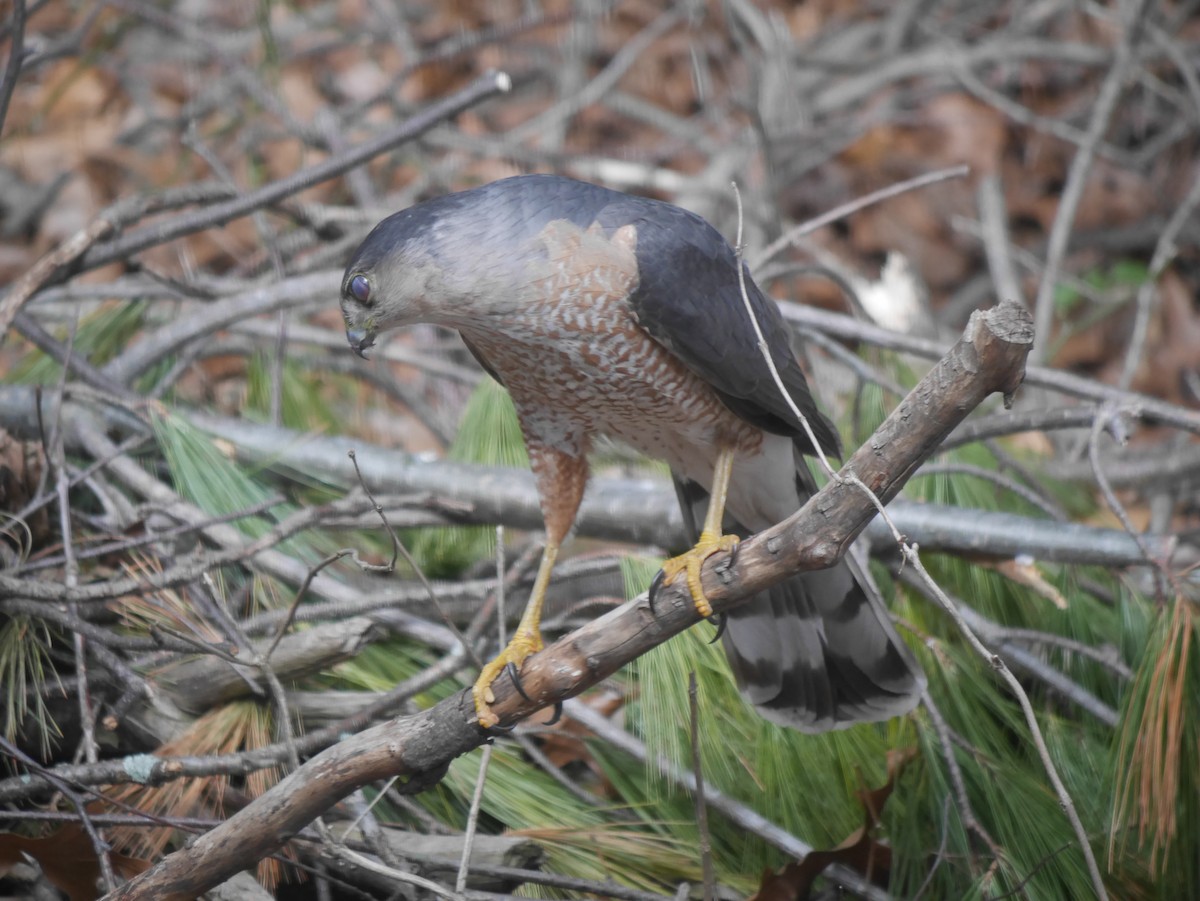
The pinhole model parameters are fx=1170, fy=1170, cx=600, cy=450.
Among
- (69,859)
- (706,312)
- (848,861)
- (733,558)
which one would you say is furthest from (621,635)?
(69,859)

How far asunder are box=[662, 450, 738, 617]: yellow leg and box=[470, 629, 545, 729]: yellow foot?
371mm

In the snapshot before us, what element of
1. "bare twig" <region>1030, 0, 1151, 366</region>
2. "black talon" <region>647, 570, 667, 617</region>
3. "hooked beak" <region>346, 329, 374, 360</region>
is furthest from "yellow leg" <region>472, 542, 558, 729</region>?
"bare twig" <region>1030, 0, 1151, 366</region>

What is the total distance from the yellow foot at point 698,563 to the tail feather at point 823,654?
288 mm

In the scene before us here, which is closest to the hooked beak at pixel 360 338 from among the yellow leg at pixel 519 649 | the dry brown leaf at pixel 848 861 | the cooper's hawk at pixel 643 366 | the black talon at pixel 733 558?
the cooper's hawk at pixel 643 366

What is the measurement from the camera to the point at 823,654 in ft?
9.50

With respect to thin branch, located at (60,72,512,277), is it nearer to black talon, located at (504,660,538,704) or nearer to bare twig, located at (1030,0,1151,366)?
black talon, located at (504,660,538,704)

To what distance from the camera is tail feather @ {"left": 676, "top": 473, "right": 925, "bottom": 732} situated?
281 centimetres

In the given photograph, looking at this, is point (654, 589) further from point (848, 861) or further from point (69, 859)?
point (69, 859)

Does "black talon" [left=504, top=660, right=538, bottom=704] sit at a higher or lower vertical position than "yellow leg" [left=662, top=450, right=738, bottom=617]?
lower

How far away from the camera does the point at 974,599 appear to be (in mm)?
3396

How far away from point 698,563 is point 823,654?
1.97ft

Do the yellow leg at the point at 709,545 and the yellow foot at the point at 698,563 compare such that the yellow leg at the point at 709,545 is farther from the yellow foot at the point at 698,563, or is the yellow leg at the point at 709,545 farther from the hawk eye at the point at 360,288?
the hawk eye at the point at 360,288

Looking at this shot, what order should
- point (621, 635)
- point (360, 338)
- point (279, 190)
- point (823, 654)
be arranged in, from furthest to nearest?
point (279, 190) → point (823, 654) → point (360, 338) → point (621, 635)

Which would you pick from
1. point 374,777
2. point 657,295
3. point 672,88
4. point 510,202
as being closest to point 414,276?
point 510,202
